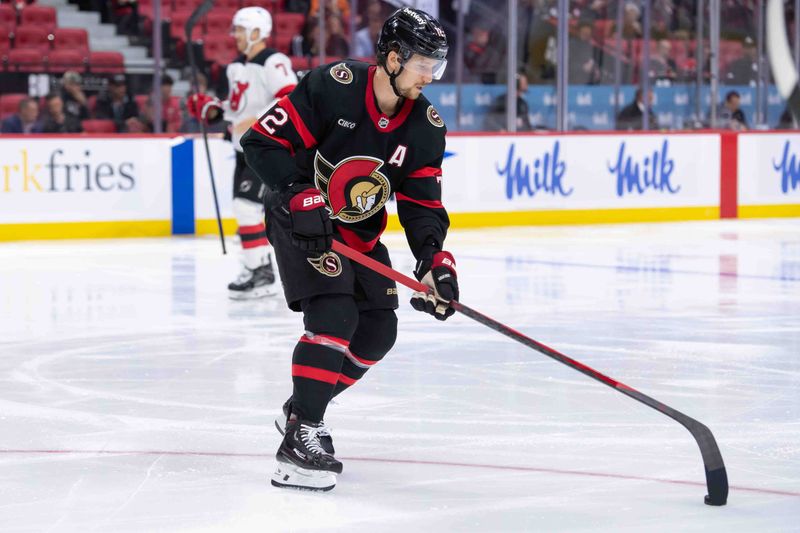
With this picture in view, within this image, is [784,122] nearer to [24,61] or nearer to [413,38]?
[24,61]

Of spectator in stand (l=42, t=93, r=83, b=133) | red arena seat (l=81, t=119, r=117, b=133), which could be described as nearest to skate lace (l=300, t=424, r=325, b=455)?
spectator in stand (l=42, t=93, r=83, b=133)

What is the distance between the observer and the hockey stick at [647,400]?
9.61ft

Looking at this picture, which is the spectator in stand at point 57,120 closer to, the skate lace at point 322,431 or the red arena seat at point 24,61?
the red arena seat at point 24,61

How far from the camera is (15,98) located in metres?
10.1

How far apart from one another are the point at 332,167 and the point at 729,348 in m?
2.45

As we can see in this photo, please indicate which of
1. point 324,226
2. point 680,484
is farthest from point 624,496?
point 324,226

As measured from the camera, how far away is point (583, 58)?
38.3ft

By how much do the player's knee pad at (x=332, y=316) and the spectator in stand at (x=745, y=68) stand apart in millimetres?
9818

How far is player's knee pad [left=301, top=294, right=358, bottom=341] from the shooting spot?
120 inches

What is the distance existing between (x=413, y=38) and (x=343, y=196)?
398 millimetres

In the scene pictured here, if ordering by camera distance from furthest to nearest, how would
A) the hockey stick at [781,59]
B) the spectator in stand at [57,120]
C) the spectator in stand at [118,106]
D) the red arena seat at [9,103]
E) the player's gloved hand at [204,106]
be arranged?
the spectator in stand at [118,106]
the red arena seat at [9,103]
the spectator in stand at [57,120]
the player's gloved hand at [204,106]
the hockey stick at [781,59]

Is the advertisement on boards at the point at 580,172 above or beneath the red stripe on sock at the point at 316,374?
above

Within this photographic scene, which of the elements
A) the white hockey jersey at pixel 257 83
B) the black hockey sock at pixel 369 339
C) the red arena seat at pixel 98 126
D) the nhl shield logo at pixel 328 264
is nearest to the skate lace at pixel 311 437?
the black hockey sock at pixel 369 339

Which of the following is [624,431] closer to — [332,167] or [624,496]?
[624,496]
